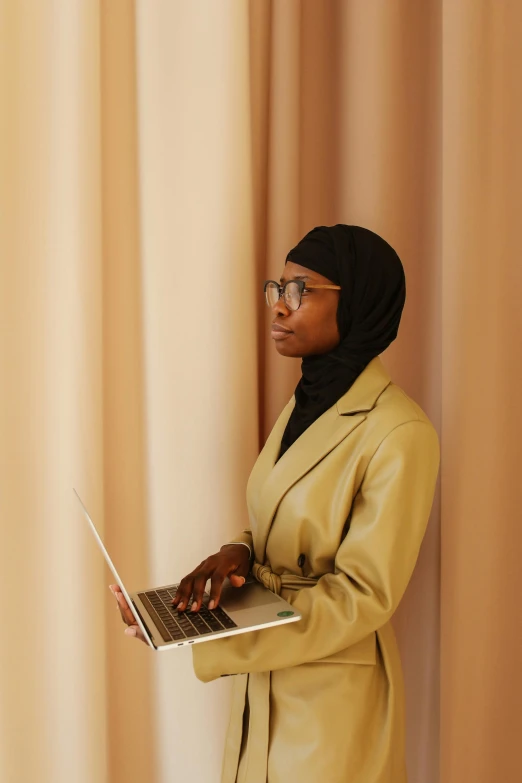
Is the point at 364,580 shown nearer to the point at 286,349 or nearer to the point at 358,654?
the point at 358,654

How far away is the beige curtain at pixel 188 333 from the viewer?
118cm

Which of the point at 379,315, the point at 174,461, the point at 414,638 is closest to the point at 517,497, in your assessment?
the point at 414,638

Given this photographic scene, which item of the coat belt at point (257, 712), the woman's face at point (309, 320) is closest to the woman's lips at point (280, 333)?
the woman's face at point (309, 320)

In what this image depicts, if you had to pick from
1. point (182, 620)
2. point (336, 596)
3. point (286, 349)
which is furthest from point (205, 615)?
point (286, 349)

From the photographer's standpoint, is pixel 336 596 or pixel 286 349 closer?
pixel 336 596

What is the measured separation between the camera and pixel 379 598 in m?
0.90

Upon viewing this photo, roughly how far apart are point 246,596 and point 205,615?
0.09 meters

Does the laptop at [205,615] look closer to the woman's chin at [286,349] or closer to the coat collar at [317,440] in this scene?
the coat collar at [317,440]

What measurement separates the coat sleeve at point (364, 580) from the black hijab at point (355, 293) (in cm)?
15

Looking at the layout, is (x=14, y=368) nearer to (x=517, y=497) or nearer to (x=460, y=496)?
(x=460, y=496)

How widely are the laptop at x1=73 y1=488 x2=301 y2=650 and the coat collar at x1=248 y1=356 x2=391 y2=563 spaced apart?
120 mm

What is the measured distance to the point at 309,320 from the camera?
1.03 meters

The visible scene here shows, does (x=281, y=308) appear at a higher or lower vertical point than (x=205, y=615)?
higher

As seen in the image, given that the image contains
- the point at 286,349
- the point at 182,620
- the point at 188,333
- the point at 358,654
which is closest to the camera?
the point at 182,620
